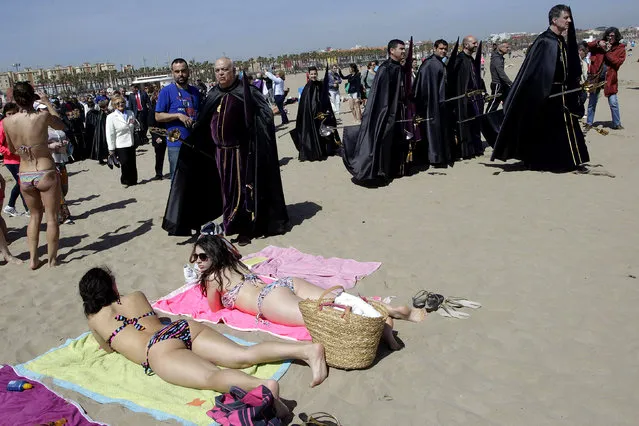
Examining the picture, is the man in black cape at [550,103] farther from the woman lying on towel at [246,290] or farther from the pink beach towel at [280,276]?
the woman lying on towel at [246,290]

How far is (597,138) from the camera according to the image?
395 inches

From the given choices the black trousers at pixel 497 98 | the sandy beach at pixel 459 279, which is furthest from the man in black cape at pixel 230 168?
the black trousers at pixel 497 98

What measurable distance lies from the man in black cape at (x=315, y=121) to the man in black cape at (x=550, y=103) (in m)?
3.94

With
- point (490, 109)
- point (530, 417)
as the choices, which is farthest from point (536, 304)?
point (490, 109)

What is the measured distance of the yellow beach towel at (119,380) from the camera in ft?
10.7

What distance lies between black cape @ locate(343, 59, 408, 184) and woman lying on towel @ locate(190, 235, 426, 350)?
13.8 feet

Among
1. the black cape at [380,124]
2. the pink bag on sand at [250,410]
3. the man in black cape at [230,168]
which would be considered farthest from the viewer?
the black cape at [380,124]

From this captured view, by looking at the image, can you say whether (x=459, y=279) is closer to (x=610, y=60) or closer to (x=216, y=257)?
(x=216, y=257)

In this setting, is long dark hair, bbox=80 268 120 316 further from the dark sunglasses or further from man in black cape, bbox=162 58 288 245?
man in black cape, bbox=162 58 288 245

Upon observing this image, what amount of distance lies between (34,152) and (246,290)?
2.97 m

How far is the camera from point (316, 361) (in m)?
3.40

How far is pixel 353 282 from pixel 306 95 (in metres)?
6.70

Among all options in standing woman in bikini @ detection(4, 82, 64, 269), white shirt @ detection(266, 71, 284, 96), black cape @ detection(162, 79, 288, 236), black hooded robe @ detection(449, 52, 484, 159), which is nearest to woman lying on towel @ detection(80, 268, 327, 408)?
standing woman in bikini @ detection(4, 82, 64, 269)

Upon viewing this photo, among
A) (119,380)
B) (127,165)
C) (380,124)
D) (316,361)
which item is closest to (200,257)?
(119,380)
